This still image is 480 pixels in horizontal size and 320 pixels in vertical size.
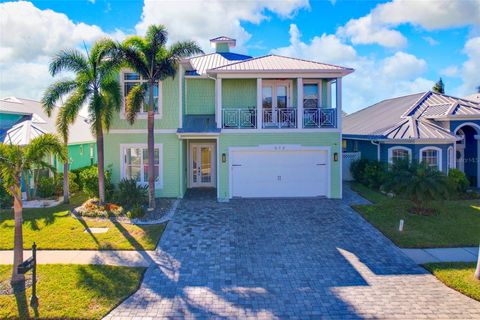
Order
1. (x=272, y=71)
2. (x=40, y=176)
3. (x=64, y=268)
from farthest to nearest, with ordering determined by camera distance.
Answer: (x=40, y=176), (x=272, y=71), (x=64, y=268)

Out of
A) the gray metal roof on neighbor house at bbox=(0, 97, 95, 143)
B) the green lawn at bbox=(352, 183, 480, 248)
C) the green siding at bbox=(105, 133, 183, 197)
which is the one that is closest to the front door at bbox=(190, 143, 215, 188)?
the green siding at bbox=(105, 133, 183, 197)

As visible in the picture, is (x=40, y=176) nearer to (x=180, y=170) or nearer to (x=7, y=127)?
(x=7, y=127)

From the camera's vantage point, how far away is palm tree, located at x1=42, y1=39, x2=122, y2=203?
1347cm

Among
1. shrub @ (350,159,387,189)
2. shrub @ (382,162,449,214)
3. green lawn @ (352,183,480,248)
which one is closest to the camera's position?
green lawn @ (352,183,480,248)

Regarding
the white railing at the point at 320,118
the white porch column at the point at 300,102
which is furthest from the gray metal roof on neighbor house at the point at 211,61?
the white railing at the point at 320,118

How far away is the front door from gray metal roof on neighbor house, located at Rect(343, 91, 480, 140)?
29.2 ft

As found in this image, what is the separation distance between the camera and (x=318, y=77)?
1623 centimetres

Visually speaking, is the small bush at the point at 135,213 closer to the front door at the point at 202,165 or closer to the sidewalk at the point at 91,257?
the sidewalk at the point at 91,257

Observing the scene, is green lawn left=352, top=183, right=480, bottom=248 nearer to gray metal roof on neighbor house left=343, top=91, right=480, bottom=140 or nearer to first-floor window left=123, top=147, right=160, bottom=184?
gray metal roof on neighbor house left=343, top=91, right=480, bottom=140

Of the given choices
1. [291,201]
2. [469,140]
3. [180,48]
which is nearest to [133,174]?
[180,48]

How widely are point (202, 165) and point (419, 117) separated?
41.1 feet

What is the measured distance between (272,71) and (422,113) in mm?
10281

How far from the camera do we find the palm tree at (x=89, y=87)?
13.5 m

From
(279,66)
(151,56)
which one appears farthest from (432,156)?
(151,56)
